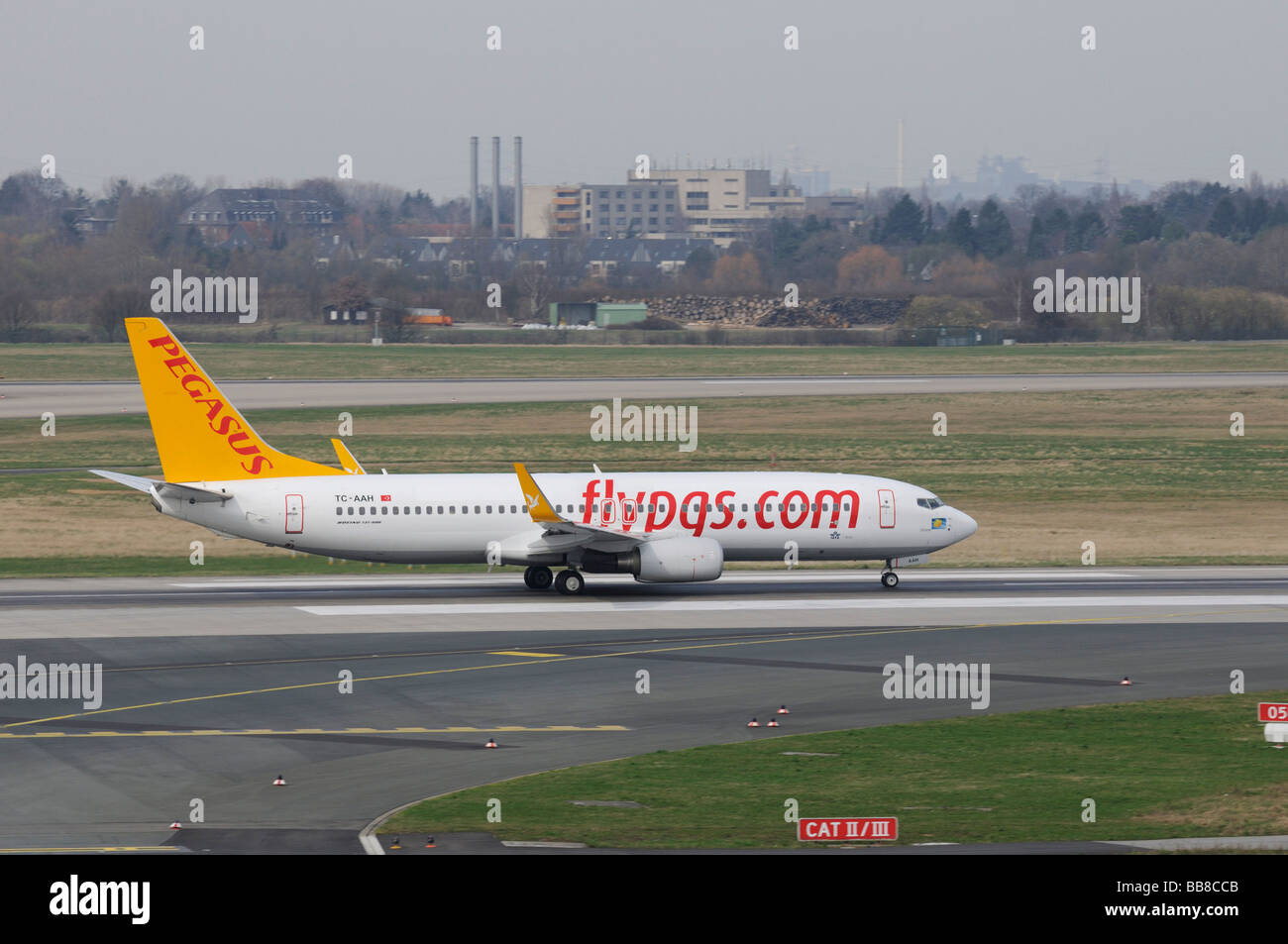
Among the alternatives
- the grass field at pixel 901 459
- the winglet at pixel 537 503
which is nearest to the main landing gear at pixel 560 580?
the winglet at pixel 537 503

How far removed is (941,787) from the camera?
2770cm

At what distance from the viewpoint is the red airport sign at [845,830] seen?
22594 mm

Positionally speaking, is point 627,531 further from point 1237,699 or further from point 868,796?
point 868,796

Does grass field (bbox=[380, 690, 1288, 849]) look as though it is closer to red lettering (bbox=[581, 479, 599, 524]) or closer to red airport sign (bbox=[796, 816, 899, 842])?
red airport sign (bbox=[796, 816, 899, 842])

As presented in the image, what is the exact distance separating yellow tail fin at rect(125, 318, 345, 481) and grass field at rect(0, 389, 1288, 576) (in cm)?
923

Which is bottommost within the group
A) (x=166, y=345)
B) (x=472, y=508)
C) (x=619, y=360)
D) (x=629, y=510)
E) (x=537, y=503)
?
(x=629, y=510)

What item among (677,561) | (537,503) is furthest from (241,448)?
(677,561)

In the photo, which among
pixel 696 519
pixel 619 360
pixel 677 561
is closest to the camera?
pixel 677 561

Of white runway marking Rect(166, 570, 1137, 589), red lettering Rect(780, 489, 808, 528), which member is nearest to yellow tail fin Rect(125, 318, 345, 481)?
white runway marking Rect(166, 570, 1137, 589)

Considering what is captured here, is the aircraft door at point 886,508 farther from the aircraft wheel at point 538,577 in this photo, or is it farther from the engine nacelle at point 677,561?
the aircraft wheel at point 538,577

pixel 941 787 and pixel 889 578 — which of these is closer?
pixel 941 787

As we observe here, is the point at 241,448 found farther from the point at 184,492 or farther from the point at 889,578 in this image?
the point at 889,578

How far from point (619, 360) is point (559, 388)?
81.5 ft
